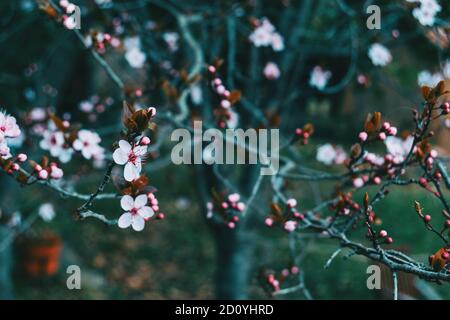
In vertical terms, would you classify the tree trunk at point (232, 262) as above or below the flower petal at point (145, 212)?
above

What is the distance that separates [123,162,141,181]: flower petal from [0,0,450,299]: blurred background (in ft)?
0.85

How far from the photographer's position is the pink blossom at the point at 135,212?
151 cm

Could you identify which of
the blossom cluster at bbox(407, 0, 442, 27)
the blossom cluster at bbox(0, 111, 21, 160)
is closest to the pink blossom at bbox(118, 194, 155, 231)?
the blossom cluster at bbox(0, 111, 21, 160)

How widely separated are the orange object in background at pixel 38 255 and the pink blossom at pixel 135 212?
351cm

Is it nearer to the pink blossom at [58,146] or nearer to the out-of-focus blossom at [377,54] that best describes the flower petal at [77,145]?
the pink blossom at [58,146]

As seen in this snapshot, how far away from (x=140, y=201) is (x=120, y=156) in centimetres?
19

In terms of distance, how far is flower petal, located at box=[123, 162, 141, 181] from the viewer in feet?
4.63

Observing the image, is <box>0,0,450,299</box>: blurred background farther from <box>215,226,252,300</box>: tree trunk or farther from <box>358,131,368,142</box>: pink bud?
<box>358,131,368,142</box>: pink bud

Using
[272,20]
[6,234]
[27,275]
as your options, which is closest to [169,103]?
[272,20]

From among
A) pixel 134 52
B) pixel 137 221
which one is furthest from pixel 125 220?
pixel 134 52

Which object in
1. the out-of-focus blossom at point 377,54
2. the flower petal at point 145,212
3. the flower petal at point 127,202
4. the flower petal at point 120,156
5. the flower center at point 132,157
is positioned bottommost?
the flower petal at point 145,212

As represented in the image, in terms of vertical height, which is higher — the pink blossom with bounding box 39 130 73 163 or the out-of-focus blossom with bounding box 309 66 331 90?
the out-of-focus blossom with bounding box 309 66 331 90

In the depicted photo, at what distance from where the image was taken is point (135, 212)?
1.53 m

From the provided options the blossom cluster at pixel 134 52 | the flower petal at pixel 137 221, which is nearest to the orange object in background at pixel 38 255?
the blossom cluster at pixel 134 52
